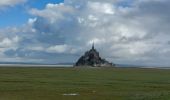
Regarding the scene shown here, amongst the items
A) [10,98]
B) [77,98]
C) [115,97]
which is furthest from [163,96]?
[10,98]

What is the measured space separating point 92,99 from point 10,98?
11.0 meters

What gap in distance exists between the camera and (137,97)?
57312mm

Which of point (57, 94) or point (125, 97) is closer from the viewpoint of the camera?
point (125, 97)

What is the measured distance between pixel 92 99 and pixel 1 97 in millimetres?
12444

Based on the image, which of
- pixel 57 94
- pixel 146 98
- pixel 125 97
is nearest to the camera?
pixel 146 98

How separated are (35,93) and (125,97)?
1390 centimetres

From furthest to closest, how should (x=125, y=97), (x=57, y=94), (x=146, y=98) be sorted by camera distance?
(x=57, y=94) < (x=125, y=97) < (x=146, y=98)

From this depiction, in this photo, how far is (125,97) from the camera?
59344 mm

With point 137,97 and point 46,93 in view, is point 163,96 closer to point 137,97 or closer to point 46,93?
point 137,97

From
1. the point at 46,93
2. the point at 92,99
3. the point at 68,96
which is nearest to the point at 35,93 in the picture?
the point at 46,93

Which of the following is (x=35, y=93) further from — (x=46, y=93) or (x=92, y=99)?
(x=92, y=99)

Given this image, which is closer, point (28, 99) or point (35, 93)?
point (28, 99)

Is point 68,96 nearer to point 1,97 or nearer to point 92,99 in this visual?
point 92,99

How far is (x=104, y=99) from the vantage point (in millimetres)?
57812
